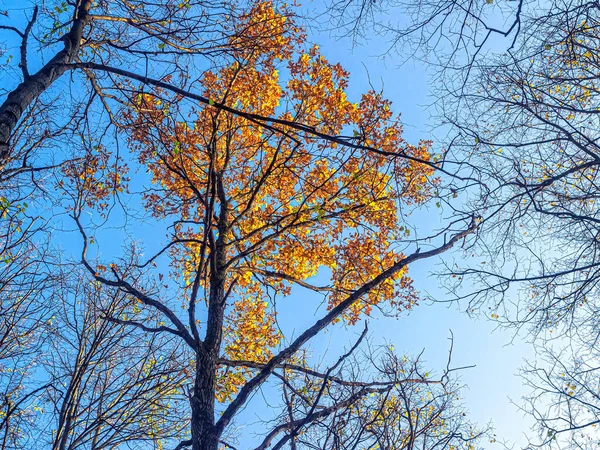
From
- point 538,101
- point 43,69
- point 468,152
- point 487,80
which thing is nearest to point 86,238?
point 43,69

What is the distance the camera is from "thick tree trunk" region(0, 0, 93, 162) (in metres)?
3.44

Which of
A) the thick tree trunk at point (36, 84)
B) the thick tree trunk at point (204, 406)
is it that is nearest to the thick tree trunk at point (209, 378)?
the thick tree trunk at point (204, 406)

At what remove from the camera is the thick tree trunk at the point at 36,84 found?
A: 344cm

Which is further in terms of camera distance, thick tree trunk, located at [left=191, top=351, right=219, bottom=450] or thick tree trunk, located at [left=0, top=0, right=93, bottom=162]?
thick tree trunk, located at [left=191, top=351, right=219, bottom=450]

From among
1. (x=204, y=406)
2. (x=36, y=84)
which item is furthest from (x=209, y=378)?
(x=36, y=84)

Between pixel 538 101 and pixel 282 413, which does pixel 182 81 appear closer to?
pixel 282 413

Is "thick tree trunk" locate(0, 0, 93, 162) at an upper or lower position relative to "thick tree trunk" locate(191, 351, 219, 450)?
upper

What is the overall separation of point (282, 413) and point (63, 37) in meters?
4.81

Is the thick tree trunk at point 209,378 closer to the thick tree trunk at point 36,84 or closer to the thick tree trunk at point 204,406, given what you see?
the thick tree trunk at point 204,406

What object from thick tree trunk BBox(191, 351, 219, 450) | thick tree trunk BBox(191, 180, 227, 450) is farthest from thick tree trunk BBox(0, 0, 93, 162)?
thick tree trunk BBox(191, 351, 219, 450)

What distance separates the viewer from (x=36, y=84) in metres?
3.76

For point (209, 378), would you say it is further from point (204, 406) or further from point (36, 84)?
point (36, 84)

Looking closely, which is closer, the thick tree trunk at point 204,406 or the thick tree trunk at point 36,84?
the thick tree trunk at point 36,84

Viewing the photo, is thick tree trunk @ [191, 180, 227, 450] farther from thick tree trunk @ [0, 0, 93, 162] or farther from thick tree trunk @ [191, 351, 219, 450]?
thick tree trunk @ [0, 0, 93, 162]
